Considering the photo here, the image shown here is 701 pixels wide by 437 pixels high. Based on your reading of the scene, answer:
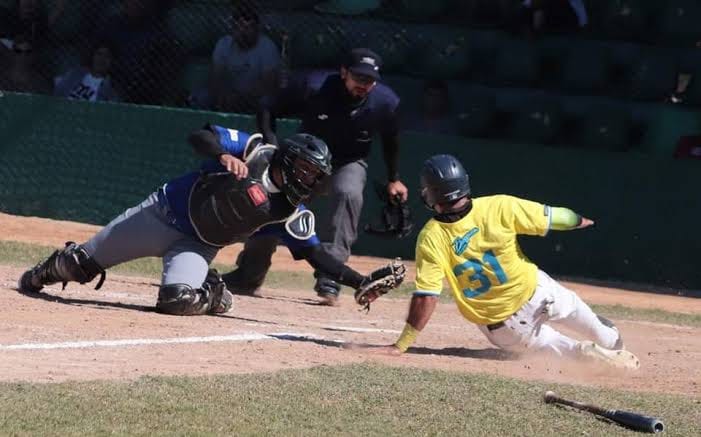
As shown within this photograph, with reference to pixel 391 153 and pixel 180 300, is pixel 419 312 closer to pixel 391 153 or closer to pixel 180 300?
pixel 180 300

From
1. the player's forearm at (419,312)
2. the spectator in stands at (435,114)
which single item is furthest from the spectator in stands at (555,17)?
the player's forearm at (419,312)

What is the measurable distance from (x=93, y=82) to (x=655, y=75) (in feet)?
20.1

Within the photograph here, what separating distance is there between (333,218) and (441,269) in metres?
3.03

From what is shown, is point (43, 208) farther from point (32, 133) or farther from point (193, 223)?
point (193, 223)

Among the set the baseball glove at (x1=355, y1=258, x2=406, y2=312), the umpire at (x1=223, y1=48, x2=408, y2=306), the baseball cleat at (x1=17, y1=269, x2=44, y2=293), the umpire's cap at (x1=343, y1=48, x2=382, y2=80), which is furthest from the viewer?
the umpire at (x1=223, y1=48, x2=408, y2=306)

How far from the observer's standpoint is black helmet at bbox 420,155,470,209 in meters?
7.41

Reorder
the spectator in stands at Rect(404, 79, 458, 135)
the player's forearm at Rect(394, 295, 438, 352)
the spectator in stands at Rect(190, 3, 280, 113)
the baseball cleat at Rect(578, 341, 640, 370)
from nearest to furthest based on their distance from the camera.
A: the player's forearm at Rect(394, 295, 438, 352) < the baseball cleat at Rect(578, 341, 640, 370) < the spectator in stands at Rect(190, 3, 280, 113) < the spectator in stands at Rect(404, 79, 458, 135)

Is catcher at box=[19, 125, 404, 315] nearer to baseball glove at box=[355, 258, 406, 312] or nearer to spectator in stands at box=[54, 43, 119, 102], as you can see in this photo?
baseball glove at box=[355, 258, 406, 312]

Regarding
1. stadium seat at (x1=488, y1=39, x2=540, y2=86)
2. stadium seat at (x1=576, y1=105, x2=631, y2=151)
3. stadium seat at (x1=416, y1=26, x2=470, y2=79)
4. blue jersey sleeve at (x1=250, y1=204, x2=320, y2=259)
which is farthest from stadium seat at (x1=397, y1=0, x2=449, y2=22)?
blue jersey sleeve at (x1=250, y1=204, x2=320, y2=259)

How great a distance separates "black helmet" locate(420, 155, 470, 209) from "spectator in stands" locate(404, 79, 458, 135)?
22.9ft

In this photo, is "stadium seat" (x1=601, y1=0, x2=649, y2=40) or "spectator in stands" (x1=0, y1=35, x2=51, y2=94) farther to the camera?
"spectator in stands" (x1=0, y1=35, x2=51, y2=94)

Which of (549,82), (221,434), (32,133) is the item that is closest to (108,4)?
(32,133)

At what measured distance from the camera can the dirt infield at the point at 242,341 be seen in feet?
22.7

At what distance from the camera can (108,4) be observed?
15273mm
